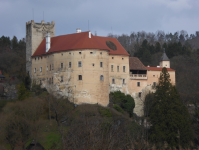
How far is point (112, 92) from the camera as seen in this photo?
180 feet

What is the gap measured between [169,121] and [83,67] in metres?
15.4

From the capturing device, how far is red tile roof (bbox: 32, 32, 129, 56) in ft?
169

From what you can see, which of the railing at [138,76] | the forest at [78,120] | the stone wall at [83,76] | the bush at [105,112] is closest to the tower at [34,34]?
the forest at [78,120]

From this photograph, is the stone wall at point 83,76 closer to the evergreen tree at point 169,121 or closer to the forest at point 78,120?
the forest at point 78,120

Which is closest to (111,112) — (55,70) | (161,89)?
(161,89)

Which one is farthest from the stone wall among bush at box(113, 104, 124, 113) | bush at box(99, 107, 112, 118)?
bush at box(99, 107, 112, 118)

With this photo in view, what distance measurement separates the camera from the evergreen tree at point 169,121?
138ft

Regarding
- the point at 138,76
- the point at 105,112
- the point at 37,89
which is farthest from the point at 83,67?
the point at 138,76

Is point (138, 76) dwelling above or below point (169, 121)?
above

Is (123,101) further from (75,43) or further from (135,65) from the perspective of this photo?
(75,43)

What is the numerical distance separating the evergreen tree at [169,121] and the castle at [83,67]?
9129 mm

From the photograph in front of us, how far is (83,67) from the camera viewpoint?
167ft

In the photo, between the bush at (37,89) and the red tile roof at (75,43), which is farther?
the bush at (37,89)

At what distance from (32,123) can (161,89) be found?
1815 cm
